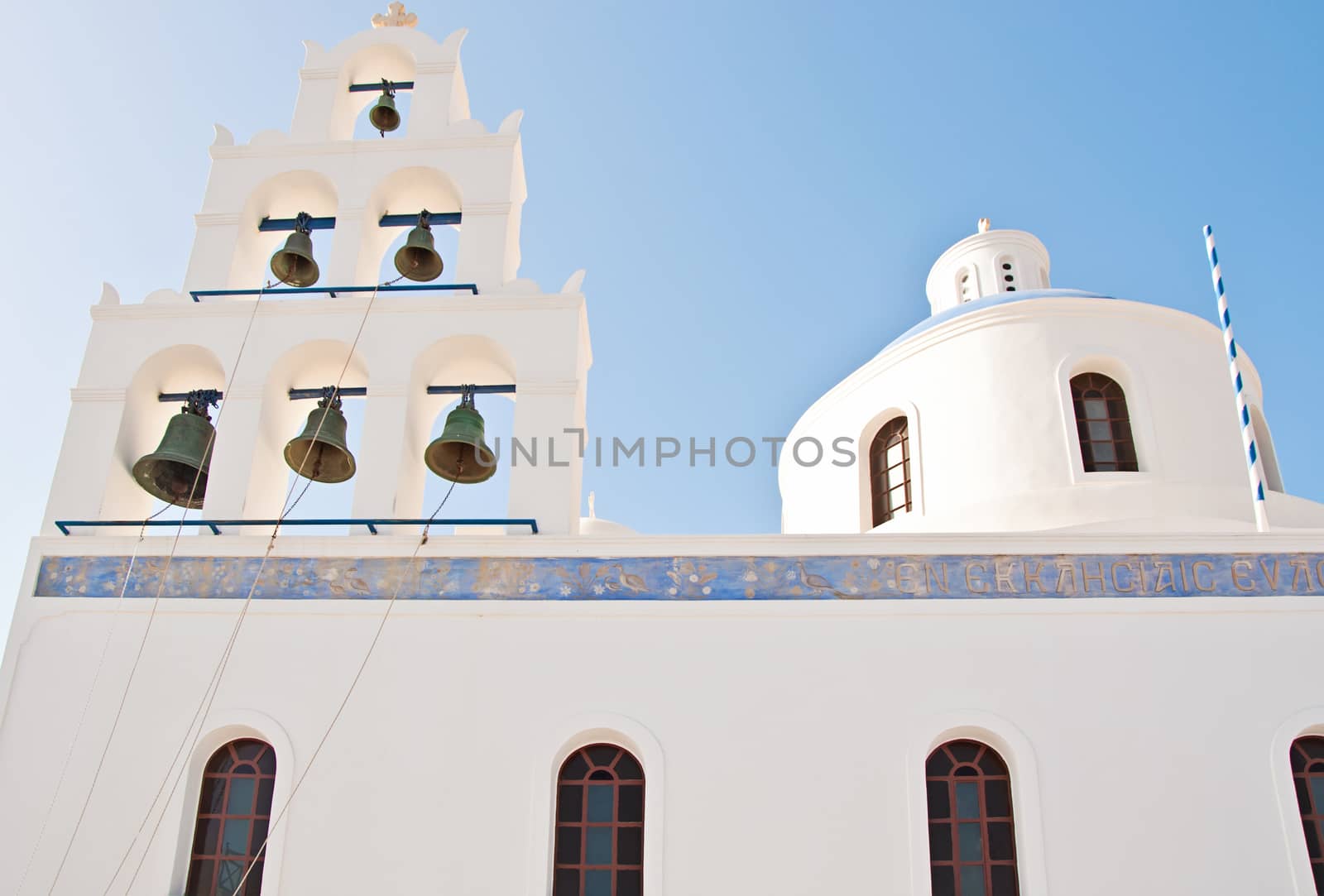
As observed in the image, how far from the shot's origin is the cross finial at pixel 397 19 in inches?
373

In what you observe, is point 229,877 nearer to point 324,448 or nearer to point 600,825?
point 600,825

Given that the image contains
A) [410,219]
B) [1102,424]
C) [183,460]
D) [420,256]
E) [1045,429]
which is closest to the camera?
[183,460]

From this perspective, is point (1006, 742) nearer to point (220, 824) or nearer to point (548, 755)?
point (548, 755)

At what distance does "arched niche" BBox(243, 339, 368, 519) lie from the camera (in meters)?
7.84

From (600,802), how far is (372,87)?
5.75 metres

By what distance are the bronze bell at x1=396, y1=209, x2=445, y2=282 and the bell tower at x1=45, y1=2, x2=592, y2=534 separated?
0.01 m

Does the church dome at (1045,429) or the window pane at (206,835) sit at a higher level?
the church dome at (1045,429)

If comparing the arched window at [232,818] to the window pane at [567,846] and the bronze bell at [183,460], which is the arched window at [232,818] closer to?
the window pane at [567,846]

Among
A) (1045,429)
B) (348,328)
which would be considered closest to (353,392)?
(348,328)

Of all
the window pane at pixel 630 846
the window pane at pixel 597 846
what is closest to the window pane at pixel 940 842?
the window pane at pixel 630 846

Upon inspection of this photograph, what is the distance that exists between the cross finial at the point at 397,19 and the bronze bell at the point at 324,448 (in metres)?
3.27

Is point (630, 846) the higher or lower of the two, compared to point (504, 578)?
lower

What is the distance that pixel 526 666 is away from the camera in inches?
272

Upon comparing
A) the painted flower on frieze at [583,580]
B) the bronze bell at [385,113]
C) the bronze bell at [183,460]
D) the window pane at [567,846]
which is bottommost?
the window pane at [567,846]
